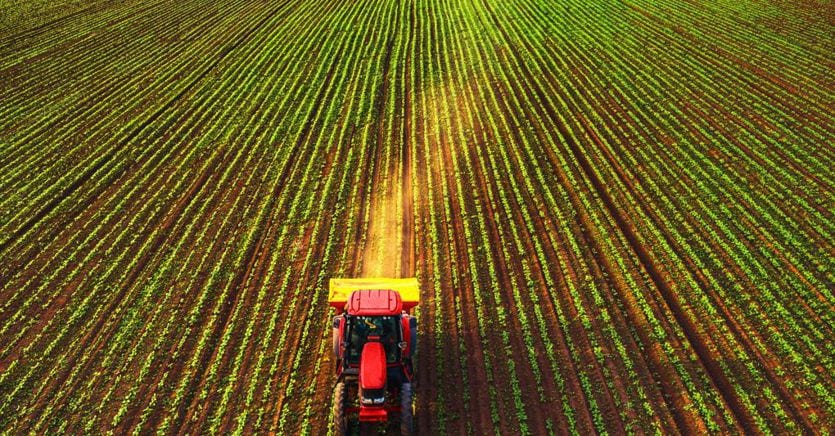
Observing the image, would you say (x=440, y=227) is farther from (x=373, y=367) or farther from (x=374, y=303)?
(x=373, y=367)

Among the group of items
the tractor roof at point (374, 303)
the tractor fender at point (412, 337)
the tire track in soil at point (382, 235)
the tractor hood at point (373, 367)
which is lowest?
the tire track in soil at point (382, 235)

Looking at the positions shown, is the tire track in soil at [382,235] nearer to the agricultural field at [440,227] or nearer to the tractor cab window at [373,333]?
the agricultural field at [440,227]

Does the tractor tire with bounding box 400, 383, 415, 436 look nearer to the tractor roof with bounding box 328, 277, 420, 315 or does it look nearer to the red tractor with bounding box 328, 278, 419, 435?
the red tractor with bounding box 328, 278, 419, 435

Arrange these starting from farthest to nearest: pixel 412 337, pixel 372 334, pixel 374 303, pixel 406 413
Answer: pixel 412 337 < pixel 374 303 < pixel 372 334 < pixel 406 413

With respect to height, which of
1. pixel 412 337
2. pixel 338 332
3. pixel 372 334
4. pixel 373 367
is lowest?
pixel 412 337

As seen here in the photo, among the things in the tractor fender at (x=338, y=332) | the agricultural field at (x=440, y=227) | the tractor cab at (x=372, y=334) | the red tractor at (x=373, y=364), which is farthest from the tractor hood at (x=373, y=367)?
the agricultural field at (x=440, y=227)

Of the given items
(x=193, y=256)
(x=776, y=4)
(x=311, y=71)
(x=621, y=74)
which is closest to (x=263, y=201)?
(x=193, y=256)

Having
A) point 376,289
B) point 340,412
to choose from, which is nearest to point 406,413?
point 340,412
